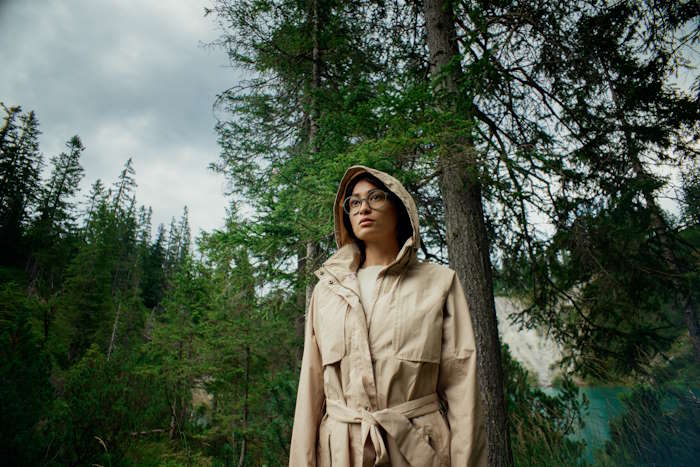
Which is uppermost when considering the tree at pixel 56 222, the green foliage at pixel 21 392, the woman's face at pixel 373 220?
the tree at pixel 56 222

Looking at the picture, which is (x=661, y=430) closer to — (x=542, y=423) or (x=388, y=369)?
(x=542, y=423)

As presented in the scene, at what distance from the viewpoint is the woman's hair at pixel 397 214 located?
2.12 metres

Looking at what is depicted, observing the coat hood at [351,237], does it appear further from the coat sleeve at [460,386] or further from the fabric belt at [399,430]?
the fabric belt at [399,430]

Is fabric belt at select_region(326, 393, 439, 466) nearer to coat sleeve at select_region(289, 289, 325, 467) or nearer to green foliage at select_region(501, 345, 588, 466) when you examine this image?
coat sleeve at select_region(289, 289, 325, 467)

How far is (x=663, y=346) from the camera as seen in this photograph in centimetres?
479

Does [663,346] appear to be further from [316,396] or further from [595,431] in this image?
[316,396]

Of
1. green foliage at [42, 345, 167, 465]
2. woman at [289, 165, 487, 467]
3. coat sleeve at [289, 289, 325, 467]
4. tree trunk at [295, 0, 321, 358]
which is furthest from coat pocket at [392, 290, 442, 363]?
tree trunk at [295, 0, 321, 358]

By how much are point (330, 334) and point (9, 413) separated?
124 inches

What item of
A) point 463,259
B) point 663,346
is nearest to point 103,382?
point 463,259

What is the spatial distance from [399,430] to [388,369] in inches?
10.0

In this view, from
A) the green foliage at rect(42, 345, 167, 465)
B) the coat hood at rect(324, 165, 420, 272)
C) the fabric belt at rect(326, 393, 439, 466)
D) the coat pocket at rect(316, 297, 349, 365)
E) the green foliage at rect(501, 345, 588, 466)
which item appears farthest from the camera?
the green foliage at rect(501, 345, 588, 466)

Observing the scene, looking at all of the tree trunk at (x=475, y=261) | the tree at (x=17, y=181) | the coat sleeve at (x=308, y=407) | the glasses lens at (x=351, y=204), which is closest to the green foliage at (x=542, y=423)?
the tree trunk at (x=475, y=261)

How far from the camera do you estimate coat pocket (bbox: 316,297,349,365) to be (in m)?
1.68

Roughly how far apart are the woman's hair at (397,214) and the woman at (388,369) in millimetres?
95
